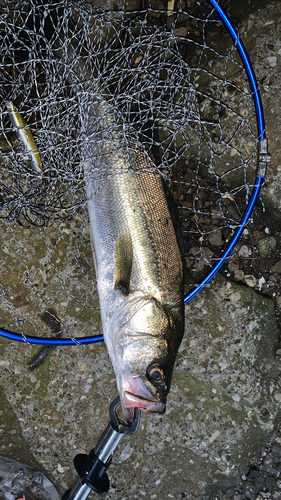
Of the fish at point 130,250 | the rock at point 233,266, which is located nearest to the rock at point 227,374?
the rock at point 233,266

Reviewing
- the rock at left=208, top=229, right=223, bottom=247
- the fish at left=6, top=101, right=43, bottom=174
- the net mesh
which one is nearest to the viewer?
the fish at left=6, top=101, right=43, bottom=174

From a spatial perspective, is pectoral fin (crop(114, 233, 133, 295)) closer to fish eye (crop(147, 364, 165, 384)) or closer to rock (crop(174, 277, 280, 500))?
fish eye (crop(147, 364, 165, 384))

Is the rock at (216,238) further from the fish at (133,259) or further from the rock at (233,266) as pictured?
the fish at (133,259)

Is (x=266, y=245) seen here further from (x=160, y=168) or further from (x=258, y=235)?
(x=160, y=168)

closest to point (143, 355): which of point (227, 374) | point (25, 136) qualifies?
point (227, 374)

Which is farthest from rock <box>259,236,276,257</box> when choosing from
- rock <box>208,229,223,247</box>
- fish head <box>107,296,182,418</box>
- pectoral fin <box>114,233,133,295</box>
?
pectoral fin <box>114,233,133,295</box>

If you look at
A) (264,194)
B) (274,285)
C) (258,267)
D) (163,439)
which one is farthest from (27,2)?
(163,439)

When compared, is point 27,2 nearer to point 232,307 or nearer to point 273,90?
point 273,90
